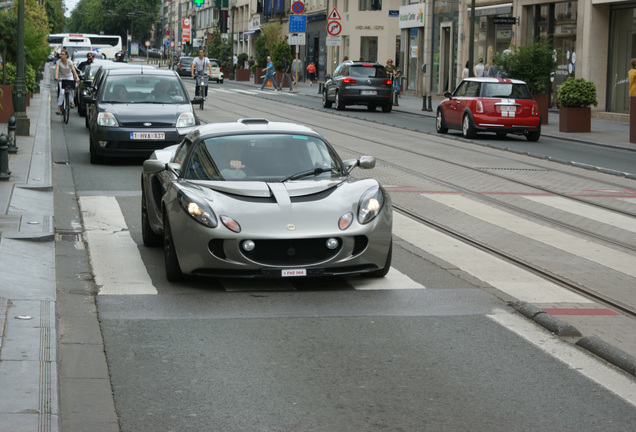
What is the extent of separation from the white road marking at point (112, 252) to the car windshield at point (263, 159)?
3.14 feet

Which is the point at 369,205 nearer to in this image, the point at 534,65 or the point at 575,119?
the point at 575,119

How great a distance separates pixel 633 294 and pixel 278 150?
3.08m

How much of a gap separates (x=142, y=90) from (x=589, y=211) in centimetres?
863

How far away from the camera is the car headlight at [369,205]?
798 centimetres

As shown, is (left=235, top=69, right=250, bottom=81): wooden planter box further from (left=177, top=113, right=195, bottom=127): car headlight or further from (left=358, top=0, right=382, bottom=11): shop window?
(left=177, top=113, right=195, bottom=127): car headlight

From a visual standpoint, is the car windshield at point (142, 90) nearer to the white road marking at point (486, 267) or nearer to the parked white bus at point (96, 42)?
the white road marking at point (486, 267)

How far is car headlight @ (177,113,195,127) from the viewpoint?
17344 millimetres

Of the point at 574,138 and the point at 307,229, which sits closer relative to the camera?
the point at 307,229

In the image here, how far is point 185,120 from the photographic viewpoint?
57.3ft

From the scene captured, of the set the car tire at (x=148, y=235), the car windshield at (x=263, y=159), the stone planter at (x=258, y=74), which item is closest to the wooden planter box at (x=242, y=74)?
the stone planter at (x=258, y=74)

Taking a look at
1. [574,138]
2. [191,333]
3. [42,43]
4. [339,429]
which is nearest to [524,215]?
[191,333]

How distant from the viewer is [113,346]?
20.5ft

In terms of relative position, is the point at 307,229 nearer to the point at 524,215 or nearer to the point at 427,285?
the point at 427,285

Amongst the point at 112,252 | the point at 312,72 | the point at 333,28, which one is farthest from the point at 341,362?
the point at 312,72
